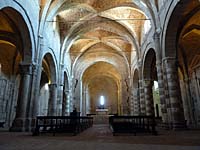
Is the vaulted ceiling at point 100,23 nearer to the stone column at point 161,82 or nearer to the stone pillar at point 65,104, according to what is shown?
the stone column at point 161,82

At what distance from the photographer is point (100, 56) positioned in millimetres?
27016

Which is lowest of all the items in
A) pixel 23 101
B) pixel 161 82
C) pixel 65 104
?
pixel 23 101

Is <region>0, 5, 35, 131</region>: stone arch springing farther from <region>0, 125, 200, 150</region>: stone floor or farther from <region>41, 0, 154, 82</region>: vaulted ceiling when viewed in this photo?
<region>0, 125, 200, 150</region>: stone floor

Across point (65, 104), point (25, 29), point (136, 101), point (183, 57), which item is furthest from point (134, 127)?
point (65, 104)

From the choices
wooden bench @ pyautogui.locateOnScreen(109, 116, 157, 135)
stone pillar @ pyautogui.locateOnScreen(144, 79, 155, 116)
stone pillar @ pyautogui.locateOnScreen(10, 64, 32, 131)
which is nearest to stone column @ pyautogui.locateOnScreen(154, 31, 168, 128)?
wooden bench @ pyautogui.locateOnScreen(109, 116, 157, 135)

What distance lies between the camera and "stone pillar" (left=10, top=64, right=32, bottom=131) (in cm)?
983

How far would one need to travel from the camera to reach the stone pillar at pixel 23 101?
9.83 meters

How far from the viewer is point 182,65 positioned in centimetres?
1797

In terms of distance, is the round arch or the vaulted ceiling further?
the vaulted ceiling

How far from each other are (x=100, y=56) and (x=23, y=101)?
709 inches

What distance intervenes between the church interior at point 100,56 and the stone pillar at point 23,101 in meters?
0.05

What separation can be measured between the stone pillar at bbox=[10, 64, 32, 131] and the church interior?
2.2 inches

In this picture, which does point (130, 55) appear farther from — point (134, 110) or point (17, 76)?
point (17, 76)

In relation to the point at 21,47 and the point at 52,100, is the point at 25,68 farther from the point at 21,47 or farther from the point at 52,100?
the point at 52,100
